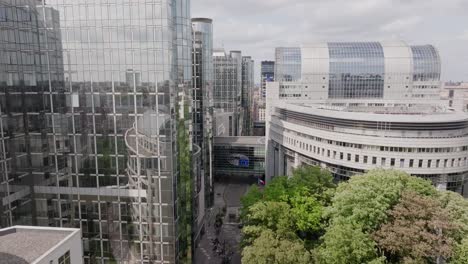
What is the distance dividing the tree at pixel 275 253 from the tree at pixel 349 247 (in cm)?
241

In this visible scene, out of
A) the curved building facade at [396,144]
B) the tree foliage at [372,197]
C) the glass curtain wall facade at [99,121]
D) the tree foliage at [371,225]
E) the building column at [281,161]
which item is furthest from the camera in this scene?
the building column at [281,161]

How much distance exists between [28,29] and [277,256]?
36515 mm

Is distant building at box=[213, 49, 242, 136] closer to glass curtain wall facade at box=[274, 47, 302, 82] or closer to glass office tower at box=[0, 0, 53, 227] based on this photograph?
glass curtain wall facade at box=[274, 47, 302, 82]

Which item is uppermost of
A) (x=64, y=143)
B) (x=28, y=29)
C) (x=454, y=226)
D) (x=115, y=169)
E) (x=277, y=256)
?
(x=28, y=29)

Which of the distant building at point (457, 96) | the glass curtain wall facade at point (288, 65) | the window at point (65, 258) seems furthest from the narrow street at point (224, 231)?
the distant building at point (457, 96)

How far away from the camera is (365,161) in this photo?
49.2m

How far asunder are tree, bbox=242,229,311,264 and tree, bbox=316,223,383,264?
2408 mm

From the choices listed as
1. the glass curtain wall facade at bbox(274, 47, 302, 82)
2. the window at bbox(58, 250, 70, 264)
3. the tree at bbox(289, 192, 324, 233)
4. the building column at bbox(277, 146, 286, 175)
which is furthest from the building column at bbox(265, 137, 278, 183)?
the window at bbox(58, 250, 70, 264)

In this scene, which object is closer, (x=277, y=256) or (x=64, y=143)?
(x=277, y=256)

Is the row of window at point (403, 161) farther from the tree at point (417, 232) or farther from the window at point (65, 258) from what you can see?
the window at point (65, 258)

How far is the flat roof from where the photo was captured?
1933 centimetres

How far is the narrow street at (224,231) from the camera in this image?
45094 millimetres

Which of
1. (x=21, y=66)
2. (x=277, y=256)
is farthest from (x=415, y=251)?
(x=21, y=66)

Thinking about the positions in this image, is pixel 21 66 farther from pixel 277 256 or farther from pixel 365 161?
pixel 365 161
